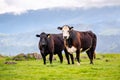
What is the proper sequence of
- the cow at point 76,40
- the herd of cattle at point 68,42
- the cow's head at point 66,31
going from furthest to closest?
the herd of cattle at point 68,42, the cow at point 76,40, the cow's head at point 66,31

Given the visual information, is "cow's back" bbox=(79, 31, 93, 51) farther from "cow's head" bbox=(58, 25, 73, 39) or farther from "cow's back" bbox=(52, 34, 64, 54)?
"cow's back" bbox=(52, 34, 64, 54)

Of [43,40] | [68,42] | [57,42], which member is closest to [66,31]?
[68,42]

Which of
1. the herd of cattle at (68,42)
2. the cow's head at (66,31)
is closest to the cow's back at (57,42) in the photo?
the herd of cattle at (68,42)

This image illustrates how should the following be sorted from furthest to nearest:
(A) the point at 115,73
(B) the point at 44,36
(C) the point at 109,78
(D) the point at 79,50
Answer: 1. (B) the point at 44,36
2. (D) the point at 79,50
3. (A) the point at 115,73
4. (C) the point at 109,78

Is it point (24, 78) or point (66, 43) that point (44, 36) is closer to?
point (66, 43)

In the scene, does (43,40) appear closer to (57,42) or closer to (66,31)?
(66,31)

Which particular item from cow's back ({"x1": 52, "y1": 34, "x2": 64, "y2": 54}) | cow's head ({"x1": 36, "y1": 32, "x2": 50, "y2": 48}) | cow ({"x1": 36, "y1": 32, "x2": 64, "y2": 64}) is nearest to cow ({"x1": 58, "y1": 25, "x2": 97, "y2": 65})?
cow's head ({"x1": 36, "y1": 32, "x2": 50, "y2": 48})

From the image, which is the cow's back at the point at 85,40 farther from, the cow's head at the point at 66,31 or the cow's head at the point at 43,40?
the cow's head at the point at 43,40

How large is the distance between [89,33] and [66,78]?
57.7ft

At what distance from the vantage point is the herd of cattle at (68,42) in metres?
35.8

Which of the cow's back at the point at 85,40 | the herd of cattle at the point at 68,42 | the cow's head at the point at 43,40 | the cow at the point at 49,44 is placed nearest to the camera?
the herd of cattle at the point at 68,42

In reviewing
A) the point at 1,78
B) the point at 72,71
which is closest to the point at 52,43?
the point at 72,71

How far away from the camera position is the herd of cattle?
117 ft

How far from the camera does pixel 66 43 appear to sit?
3606cm
